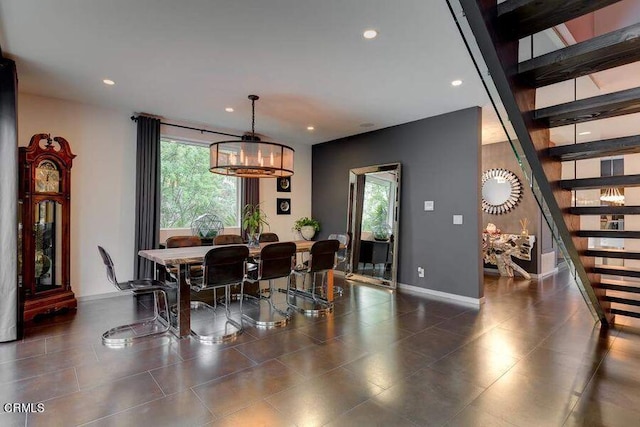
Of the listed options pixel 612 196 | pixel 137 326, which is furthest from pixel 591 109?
pixel 612 196

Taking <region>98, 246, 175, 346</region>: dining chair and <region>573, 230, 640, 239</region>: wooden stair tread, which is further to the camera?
<region>98, 246, 175, 346</region>: dining chair

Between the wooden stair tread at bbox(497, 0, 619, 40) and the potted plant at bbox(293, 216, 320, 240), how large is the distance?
5.25 m

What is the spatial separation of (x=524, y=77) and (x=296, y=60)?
205 centimetres

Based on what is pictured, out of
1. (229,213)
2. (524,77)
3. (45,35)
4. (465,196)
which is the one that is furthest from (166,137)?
(524,77)

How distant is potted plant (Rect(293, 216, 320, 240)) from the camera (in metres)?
6.67

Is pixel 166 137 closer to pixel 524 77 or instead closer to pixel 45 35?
pixel 45 35

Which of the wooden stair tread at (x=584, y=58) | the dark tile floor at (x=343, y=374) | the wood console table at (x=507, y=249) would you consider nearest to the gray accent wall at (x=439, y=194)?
the dark tile floor at (x=343, y=374)

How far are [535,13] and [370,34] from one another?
56.5 inches

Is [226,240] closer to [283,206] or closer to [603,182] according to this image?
[283,206]

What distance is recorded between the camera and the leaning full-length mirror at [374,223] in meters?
5.51

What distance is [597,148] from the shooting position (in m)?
2.14

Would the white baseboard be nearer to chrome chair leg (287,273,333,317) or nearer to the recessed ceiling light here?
chrome chair leg (287,273,333,317)
